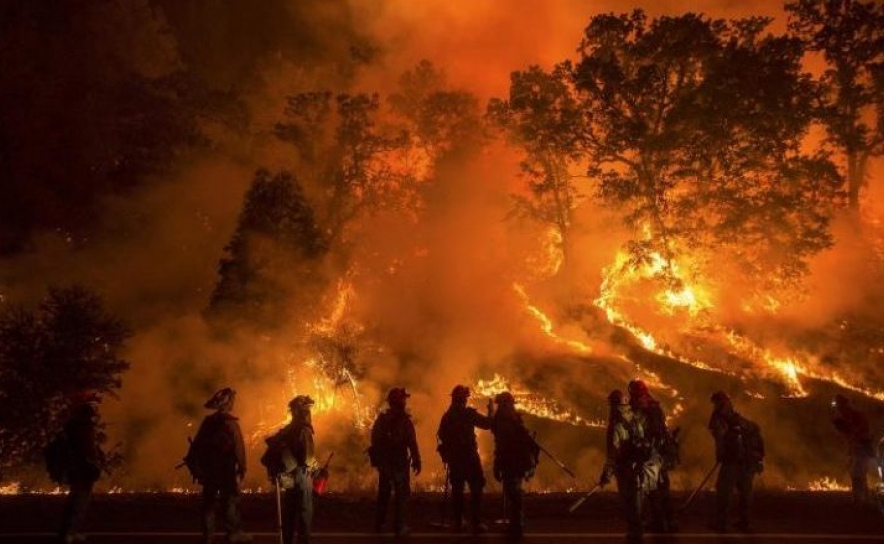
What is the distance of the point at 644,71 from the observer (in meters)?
22.4

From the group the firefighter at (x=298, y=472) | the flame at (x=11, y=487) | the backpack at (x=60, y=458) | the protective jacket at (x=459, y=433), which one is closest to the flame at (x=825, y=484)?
the protective jacket at (x=459, y=433)

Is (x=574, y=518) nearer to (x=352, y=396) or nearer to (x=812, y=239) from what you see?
(x=352, y=396)

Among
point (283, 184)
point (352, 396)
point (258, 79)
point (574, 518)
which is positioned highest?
point (258, 79)

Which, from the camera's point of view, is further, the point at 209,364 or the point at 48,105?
the point at 48,105

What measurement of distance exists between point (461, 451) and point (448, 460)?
23 cm

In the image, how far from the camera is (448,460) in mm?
9789

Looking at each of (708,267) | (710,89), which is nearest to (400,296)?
(708,267)

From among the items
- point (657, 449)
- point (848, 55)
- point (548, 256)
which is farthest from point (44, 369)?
point (848, 55)

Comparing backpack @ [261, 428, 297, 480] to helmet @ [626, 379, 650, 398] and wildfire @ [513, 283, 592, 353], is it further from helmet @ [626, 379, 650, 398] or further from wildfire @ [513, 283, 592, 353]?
wildfire @ [513, 283, 592, 353]

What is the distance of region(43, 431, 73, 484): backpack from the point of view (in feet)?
29.9

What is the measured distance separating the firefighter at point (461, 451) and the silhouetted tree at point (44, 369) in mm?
8684

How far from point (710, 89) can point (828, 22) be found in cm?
550

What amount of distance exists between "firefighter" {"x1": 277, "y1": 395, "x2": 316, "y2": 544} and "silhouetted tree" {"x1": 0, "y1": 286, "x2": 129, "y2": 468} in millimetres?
8295

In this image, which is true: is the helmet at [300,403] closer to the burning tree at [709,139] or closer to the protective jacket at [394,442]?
the protective jacket at [394,442]
